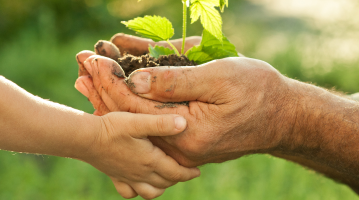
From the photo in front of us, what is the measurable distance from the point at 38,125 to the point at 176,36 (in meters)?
3.72

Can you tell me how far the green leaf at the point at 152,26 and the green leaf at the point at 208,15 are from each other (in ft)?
0.60

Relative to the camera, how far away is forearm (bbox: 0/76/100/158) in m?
1.25

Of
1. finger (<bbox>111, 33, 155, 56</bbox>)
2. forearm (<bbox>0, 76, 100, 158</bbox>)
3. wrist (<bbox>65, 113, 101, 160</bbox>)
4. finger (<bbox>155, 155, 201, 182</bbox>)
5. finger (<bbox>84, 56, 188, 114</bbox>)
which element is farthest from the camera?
finger (<bbox>111, 33, 155, 56</bbox>)

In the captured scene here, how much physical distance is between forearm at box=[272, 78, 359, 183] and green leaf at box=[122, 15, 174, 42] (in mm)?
717

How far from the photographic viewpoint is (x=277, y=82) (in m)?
1.60

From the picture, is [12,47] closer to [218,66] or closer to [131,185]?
[131,185]

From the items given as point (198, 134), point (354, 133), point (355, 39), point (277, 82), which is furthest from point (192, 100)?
point (355, 39)

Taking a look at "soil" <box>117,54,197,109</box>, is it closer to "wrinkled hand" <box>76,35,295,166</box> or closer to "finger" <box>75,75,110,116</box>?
"wrinkled hand" <box>76,35,295,166</box>

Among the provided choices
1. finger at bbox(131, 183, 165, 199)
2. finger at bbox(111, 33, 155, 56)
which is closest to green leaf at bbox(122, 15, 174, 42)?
finger at bbox(111, 33, 155, 56)

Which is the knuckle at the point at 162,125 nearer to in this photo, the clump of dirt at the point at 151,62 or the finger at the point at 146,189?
the clump of dirt at the point at 151,62

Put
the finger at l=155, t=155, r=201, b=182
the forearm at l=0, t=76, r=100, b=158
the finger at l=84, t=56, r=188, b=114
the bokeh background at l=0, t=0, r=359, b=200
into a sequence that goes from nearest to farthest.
Result: 1. the forearm at l=0, t=76, r=100, b=158
2. the finger at l=84, t=56, r=188, b=114
3. the finger at l=155, t=155, r=201, b=182
4. the bokeh background at l=0, t=0, r=359, b=200

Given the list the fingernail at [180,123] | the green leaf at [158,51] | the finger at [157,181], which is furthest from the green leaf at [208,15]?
the finger at [157,181]

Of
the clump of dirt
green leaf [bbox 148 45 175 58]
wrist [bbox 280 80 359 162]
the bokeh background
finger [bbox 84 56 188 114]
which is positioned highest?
green leaf [bbox 148 45 175 58]

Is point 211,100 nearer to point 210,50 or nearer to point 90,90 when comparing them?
point 210,50
